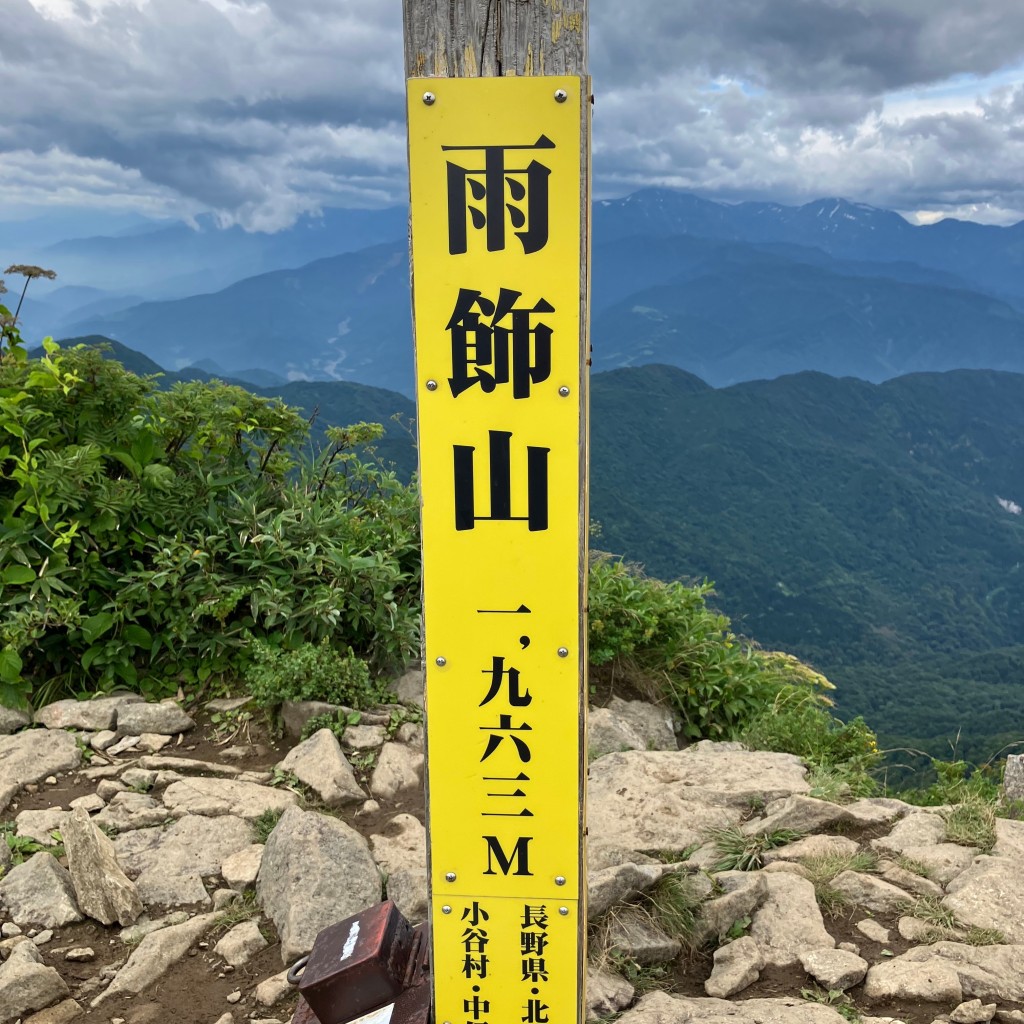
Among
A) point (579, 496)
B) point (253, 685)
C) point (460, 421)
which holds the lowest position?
point (253, 685)

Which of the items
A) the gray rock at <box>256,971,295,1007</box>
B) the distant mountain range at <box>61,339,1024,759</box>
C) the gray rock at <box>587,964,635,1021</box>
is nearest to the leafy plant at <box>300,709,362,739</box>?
the gray rock at <box>256,971,295,1007</box>

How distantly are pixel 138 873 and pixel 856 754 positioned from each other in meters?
4.19

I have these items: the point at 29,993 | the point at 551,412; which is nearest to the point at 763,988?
the point at 551,412

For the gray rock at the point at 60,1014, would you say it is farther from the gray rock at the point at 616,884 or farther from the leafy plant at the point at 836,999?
the leafy plant at the point at 836,999

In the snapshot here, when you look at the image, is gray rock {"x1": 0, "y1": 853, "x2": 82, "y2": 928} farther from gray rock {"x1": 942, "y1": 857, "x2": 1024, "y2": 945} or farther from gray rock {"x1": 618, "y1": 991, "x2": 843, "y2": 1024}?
gray rock {"x1": 942, "y1": 857, "x2": 1024, "y2": 945}

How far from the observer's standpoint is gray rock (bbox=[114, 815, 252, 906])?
3693mm

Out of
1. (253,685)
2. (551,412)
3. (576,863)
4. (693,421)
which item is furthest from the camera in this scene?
(693,421)

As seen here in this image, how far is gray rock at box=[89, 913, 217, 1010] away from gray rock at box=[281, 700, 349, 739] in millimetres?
1428

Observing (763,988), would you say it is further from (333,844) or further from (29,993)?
(29,993)

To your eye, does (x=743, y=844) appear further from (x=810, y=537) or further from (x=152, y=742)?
(x=810, y=537)

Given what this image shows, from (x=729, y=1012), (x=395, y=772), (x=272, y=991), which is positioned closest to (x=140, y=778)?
(x=395, y=772)

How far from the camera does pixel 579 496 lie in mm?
2219

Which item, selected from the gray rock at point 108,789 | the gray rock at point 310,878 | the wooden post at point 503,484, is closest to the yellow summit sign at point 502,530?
the wooden post at point 503,484

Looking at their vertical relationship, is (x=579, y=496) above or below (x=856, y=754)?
above
